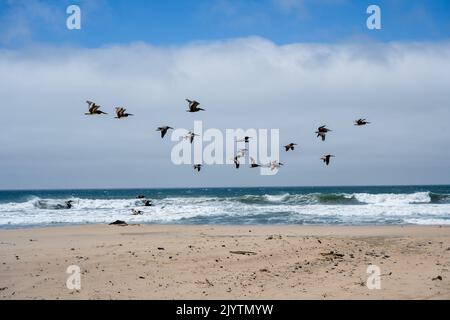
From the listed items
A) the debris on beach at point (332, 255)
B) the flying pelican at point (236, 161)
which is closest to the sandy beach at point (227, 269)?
the debris on beach at point (332, 255)

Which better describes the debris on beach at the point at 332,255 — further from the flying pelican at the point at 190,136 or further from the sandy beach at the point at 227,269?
the flying pelican at the point at 190,136

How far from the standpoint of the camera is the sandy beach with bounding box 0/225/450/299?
8.46m

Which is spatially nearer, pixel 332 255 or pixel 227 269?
pixel 227 269

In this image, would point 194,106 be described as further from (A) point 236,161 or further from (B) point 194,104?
(A) point 236,161

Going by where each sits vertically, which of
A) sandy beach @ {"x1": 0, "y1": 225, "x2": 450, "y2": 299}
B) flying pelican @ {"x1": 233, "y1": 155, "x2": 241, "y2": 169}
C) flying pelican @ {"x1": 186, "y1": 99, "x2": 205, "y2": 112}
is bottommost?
sandy beach @ {"x1": 0, "y1": 225, "x2": 450, "y2": 299}

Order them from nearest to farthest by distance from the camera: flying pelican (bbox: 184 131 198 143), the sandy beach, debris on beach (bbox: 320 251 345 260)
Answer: the sandy beach
debris on beach (bbox: 320 251 345 260)
flying pelican (bbox: 184 131 198 143)

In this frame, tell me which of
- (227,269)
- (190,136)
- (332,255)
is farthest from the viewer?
(190,136)

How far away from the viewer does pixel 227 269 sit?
10.4 meters

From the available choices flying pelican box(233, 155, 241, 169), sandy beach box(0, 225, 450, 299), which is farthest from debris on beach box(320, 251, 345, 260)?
flying pelican box(233, 155, 241, 169)

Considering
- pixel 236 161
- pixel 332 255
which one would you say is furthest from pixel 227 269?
pixel 236 161

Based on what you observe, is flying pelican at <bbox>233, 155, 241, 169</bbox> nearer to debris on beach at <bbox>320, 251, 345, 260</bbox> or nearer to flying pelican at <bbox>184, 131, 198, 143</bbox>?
flying pelican at <bbox>184, 131, 198, 143</bbox>

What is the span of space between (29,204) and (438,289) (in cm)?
4615
